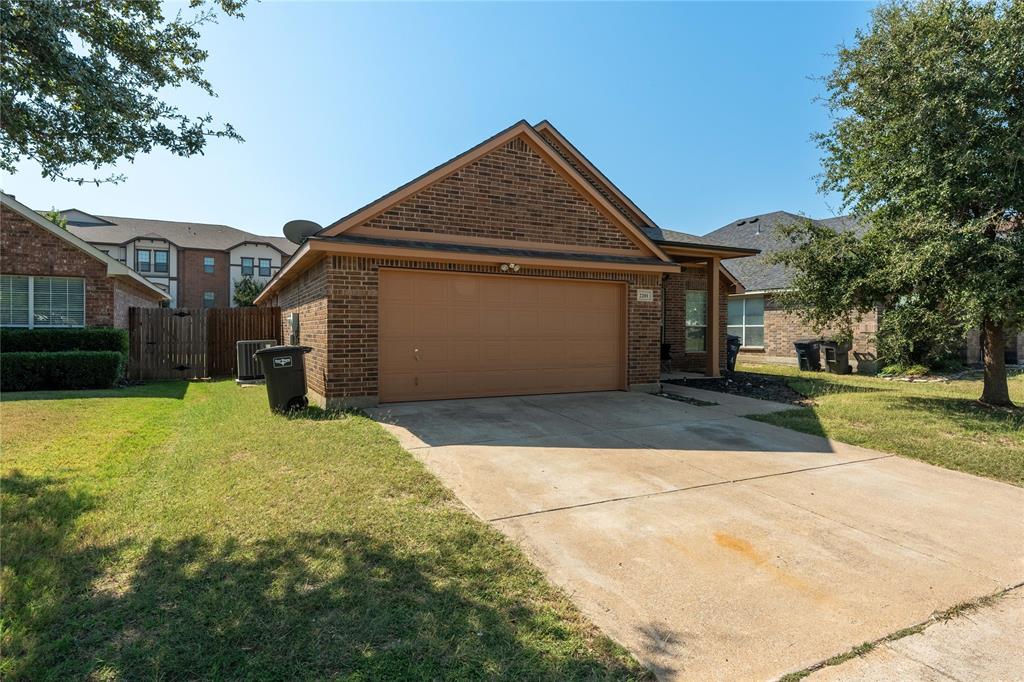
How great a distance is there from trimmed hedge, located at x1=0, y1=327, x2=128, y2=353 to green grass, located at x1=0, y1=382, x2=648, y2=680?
884cm

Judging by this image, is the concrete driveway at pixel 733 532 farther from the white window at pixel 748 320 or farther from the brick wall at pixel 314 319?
the white window at pixel 748 320

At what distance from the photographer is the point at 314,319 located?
32.2 ft

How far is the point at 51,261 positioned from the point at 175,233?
131 ft

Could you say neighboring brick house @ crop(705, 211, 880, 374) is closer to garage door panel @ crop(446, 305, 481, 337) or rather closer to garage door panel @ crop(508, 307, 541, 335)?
garage door panel @ crop(508, 307, 541, 335)

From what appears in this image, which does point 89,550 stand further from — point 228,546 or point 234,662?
point 234,662

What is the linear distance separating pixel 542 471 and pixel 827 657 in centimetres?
317

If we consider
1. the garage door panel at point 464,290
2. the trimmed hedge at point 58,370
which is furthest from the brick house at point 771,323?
the trimmed hedge at point 58,370

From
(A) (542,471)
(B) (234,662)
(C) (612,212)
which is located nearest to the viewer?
(B) (234,662)

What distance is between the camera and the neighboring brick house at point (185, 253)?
44.0 metres

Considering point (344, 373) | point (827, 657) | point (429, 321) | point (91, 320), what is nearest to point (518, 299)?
point (429, 321)

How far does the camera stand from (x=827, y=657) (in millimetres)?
2596

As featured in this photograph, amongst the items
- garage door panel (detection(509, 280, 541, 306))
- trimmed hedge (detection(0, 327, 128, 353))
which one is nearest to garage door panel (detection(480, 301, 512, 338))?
garage door panel (detection(509, 280, 541, 306))

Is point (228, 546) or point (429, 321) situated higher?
point (429, 321)

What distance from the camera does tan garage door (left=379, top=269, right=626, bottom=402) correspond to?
9.20 m
